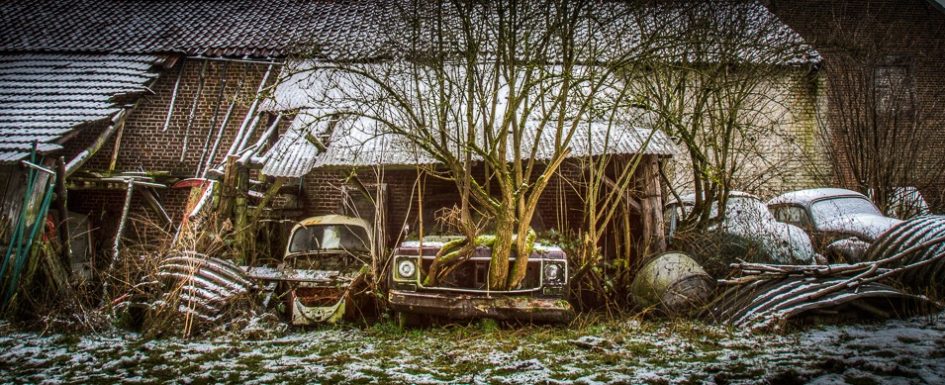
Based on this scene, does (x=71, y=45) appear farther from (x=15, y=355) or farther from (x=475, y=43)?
(x=475, y=43)

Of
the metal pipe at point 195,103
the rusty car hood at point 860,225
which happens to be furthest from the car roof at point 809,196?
the metal pipe at point 195,103

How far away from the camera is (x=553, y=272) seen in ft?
16.6

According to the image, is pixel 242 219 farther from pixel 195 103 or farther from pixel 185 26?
pixel 185 26

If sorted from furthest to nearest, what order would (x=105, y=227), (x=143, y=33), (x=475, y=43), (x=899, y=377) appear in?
(x=143, y=33) < (x=105, y=227) < (x=475, y=43) < (x=899, y=377)

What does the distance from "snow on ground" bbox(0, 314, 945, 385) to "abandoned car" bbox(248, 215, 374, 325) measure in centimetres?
30

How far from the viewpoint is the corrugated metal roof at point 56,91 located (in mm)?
7348

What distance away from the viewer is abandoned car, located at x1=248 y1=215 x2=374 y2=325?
5.47 meters

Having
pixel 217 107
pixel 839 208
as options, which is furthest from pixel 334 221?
pixel 839 208

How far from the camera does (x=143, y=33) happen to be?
12.2 m

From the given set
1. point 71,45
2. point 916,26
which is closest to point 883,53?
point 916,26

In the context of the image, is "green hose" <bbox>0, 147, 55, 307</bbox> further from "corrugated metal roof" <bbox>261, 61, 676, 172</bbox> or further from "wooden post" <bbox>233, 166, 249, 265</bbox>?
"corrugated metal roof" <bbox>261, 61, 676, 172</bbox>

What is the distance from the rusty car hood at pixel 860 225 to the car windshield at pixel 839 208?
12 cm

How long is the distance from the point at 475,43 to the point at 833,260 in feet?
19.6

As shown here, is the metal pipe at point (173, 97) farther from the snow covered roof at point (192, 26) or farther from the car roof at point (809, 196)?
the car roof at point (809, 196)
